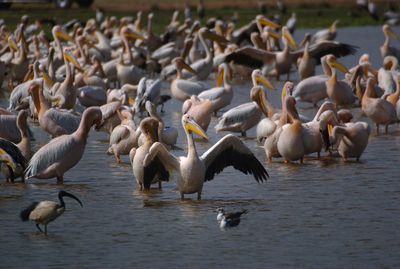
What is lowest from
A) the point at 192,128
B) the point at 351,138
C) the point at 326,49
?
the point at 326,49

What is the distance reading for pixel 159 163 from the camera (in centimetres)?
945

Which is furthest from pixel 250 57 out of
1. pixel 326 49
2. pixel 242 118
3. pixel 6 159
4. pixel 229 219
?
pixel 229 219

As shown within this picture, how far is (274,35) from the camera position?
Result: 77.6ft

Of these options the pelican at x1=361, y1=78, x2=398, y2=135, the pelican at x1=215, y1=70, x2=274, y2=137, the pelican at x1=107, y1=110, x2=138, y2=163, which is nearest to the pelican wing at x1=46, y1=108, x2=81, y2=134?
the pelican at x1=107, y1=110, x2=138, y2=163

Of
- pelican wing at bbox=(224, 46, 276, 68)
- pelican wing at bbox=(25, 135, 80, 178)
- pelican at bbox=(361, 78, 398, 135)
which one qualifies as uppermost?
pelican wing at bbox=(25, 135, 80, 178)

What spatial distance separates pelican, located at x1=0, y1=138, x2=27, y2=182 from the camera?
32.5 feet

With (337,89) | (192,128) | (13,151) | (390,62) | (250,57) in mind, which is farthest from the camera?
(250,57)

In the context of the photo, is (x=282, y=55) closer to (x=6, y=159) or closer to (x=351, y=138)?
(x=351, y=138)

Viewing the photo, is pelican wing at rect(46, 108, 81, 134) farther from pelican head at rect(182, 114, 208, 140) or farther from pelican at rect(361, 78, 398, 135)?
pelican at rect(361, 78, 398, 135)

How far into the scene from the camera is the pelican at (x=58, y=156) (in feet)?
33.7

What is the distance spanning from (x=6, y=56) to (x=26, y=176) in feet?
38.7

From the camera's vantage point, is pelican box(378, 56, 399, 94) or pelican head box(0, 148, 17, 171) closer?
pelican head box(0, 148, 17, 171)

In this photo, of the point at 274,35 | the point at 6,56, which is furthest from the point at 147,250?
the point at 274,35

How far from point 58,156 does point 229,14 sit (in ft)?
97.2
